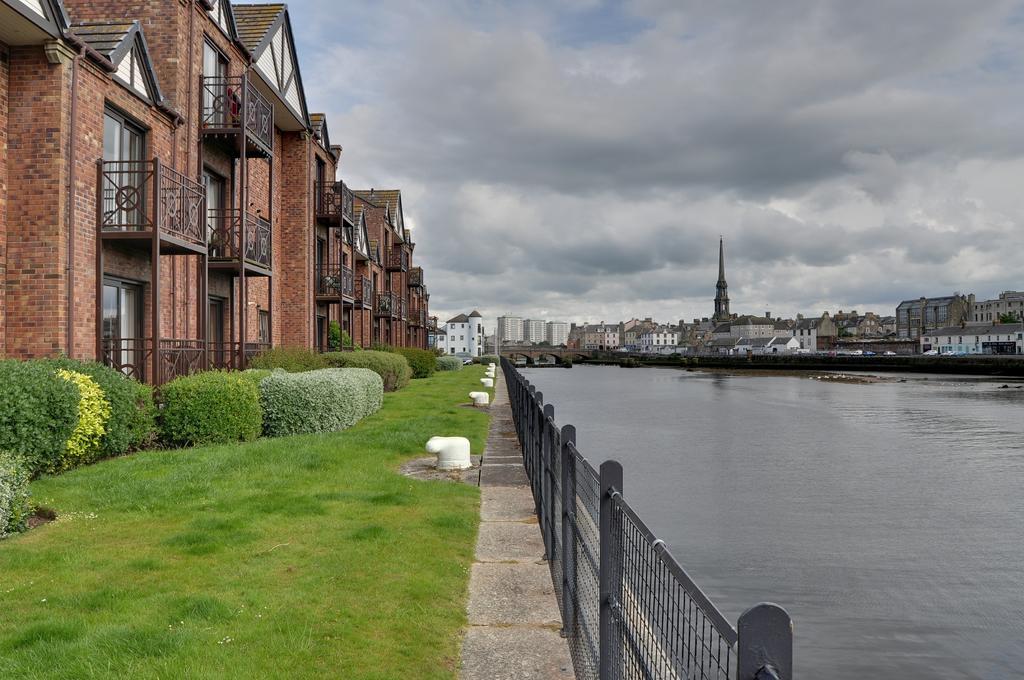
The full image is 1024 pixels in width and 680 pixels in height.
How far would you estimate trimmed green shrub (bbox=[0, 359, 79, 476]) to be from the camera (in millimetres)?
8352

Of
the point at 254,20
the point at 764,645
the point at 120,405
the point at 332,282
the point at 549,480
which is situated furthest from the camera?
the point at 332,282

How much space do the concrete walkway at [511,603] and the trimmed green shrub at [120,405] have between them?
5444mm

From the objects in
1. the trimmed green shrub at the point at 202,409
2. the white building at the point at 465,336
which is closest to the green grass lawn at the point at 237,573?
the trimmed green shrub at the point at 202,409

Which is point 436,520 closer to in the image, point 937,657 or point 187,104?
point 937,657

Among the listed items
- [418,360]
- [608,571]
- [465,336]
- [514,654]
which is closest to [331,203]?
[418,360]

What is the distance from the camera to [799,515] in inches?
551

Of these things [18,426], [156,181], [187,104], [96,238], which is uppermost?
[187,104]

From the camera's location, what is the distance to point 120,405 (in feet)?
34.7

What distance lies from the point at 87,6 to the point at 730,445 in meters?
20.6

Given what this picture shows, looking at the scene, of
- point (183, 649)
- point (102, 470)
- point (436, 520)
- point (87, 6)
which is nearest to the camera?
point (183, 649)

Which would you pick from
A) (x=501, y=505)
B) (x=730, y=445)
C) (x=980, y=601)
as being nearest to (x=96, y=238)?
(x=501, y=505)

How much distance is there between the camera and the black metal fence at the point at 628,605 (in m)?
1.67

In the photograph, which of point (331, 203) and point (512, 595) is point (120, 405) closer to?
point (512, 595)

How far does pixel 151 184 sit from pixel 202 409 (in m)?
5.18
